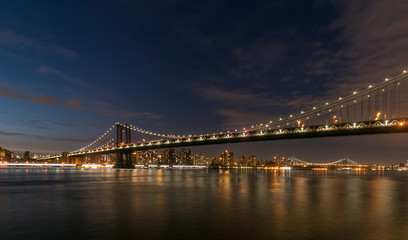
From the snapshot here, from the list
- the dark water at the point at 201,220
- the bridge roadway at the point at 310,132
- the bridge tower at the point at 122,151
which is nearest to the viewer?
the dark water at the point at 201,220

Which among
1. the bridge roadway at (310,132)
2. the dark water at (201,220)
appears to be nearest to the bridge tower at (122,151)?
the bridge roadway at (310,132)

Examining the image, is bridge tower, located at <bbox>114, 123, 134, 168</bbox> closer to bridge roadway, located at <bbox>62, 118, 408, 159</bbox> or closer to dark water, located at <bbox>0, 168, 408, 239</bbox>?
bridge roadway, located at <bbox>62, 118, 408, 159</bbox>

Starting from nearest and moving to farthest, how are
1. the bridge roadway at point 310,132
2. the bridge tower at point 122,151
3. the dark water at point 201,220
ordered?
the dark water at point 201,220 < the bridge roadway at point 310,132 < the bridge tower at point 122,151

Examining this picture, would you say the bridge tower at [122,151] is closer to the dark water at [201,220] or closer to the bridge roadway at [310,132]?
the bridge roadway at [310,132]

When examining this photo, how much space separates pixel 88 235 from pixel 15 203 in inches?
437

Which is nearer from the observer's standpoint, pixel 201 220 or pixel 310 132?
pixel 201 220

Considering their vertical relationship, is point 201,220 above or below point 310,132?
below

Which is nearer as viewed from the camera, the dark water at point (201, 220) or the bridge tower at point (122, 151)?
the dark water at point (201, 220)

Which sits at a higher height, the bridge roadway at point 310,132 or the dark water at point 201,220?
the bridge roadway at point 310,132

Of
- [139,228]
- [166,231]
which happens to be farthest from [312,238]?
[139,228]

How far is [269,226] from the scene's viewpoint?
11.3 metres

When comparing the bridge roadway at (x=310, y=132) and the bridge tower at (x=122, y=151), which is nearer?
the bridge roadway at (x=310, y=132)

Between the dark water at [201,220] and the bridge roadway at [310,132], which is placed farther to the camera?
the bridge roadway at [310,132]

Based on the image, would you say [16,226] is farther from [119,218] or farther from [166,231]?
[166,231]
